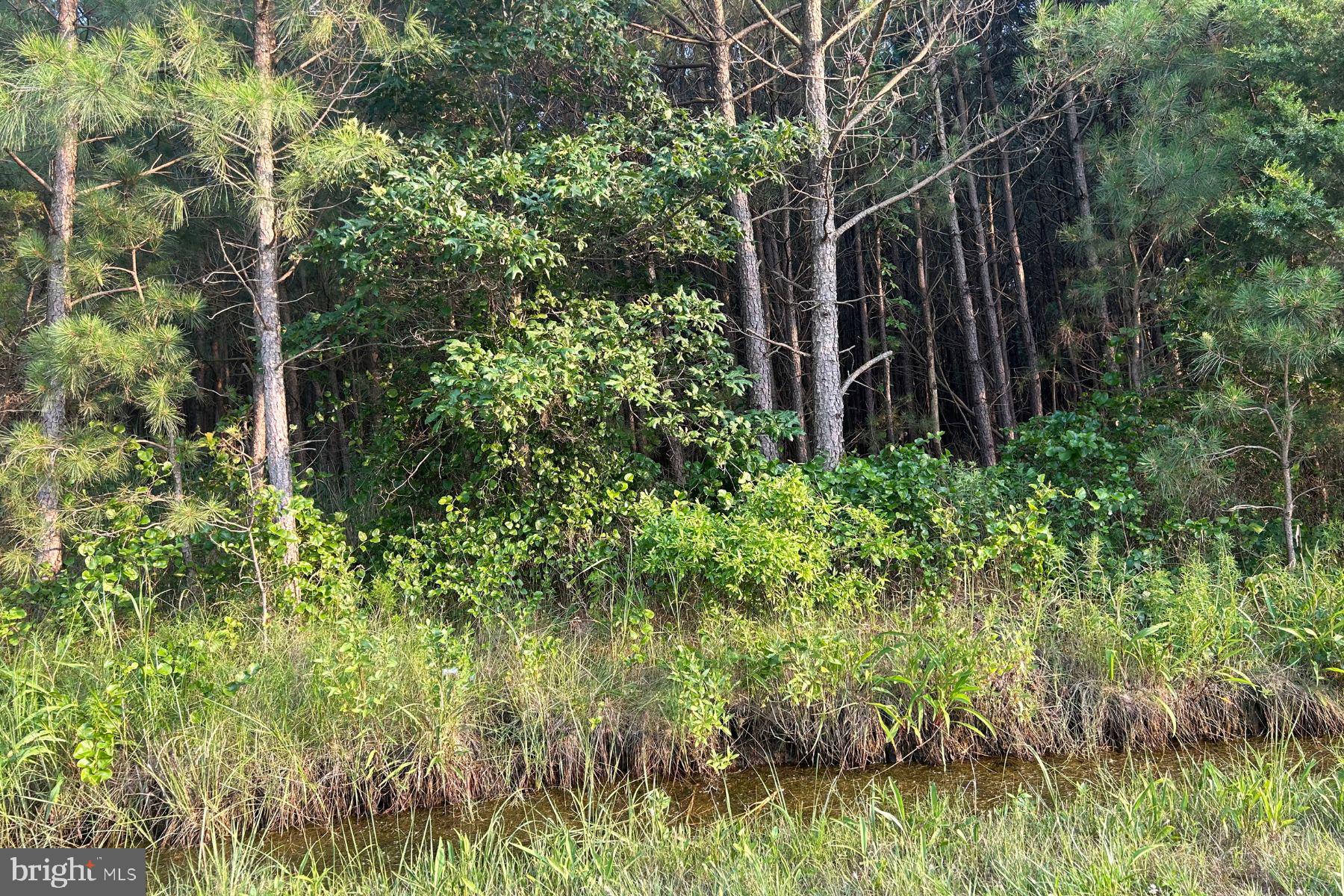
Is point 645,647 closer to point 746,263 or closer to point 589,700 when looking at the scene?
point 589,700

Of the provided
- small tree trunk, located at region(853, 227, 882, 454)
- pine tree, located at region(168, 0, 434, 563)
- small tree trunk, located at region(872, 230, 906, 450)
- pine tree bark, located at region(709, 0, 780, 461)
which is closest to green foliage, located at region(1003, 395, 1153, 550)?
pine tree bark, located at region(709, 0, 780, 461)

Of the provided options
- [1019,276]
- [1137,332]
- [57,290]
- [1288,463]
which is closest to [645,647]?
[1288,463]

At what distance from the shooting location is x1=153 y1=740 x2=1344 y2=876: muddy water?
395 cm

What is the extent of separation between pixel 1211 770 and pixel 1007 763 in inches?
40.7

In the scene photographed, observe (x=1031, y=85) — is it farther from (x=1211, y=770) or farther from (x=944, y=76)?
(x=1211, y=770)

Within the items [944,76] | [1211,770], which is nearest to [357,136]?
[1211,770]

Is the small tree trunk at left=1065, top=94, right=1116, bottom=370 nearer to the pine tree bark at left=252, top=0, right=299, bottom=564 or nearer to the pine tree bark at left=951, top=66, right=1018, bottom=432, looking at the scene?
the pine tree bark at left=951, top=66, right=1018, bottom=432

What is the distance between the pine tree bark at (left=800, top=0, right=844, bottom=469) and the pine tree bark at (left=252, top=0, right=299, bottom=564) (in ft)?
13.4

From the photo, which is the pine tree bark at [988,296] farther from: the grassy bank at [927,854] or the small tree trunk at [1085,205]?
the grassy bank at [927,854]

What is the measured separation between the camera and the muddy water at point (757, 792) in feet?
13.0

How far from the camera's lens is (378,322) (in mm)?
7027

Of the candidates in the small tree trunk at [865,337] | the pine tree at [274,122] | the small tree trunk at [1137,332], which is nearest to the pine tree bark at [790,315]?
the small tree trunk at [865,337]

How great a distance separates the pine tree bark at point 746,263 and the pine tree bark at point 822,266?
1.70 ft

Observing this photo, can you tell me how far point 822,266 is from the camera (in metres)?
7.69
